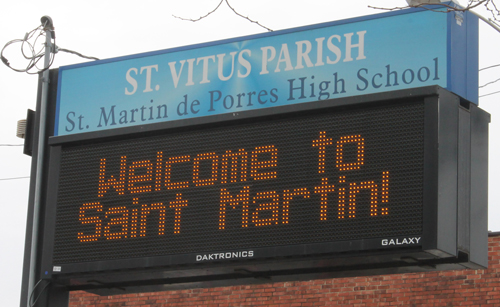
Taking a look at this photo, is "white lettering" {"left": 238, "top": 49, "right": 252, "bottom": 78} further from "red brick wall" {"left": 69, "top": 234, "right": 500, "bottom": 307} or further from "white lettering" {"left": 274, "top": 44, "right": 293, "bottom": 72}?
"red brick wall" {"left": 69, "top": 234, "right": 500, "bottom": 307}

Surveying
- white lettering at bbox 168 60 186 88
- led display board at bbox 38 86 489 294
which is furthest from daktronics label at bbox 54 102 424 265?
white lettering at bbox 168 60 186 88

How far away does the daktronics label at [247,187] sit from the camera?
7.51 meters

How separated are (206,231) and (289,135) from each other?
1058 millimetres

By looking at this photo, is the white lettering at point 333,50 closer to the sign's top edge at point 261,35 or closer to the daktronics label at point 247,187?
the sign's top edge at point 261,35

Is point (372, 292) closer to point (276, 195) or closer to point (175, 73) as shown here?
point (175, 73)

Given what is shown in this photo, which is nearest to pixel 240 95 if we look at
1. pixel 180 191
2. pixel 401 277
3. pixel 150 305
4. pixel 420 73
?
pixel 180 191

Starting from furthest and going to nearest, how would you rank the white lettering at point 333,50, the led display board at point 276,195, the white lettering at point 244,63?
the white lettering at point 244,63
the white lettering at point 333,50
the led display board at point 276,195

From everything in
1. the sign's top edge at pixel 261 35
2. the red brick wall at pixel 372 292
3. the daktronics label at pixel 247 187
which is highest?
the sign's top edge at pixel 261 35

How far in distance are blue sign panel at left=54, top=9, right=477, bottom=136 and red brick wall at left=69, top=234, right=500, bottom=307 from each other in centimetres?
709

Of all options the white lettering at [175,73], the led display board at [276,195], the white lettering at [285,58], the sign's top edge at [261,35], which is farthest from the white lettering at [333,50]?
→ the white lettering at [175,73]

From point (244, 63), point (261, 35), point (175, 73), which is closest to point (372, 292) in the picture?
point (175, 73)

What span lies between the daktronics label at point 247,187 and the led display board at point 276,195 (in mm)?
11

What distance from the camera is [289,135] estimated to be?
8.02 metres

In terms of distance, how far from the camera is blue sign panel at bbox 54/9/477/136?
8.03 metres
